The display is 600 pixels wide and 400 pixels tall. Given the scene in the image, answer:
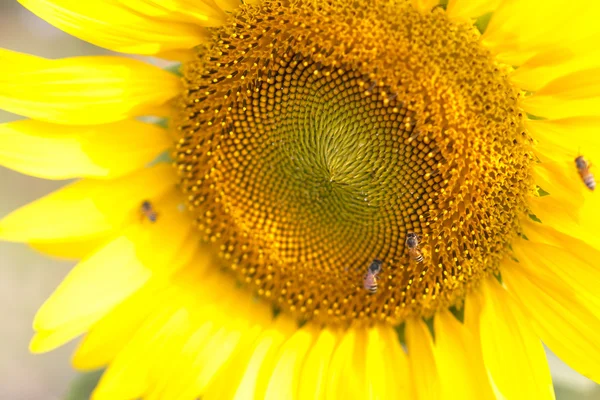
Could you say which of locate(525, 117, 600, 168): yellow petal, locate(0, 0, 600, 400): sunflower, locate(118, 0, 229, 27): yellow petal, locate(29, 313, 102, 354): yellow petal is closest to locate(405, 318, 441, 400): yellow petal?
locate(0, 0, 600, 400): sunflower

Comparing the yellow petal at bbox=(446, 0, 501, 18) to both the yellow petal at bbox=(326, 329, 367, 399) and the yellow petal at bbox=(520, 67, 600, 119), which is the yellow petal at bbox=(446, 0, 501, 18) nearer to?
the yellow petal at bbox=(520, 67, 600, 119)

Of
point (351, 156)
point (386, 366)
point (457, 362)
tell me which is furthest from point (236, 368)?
point (351, 156)

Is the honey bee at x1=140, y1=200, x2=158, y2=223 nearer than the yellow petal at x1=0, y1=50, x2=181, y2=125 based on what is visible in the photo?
No

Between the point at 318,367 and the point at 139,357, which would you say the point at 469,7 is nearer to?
the point at 318,367

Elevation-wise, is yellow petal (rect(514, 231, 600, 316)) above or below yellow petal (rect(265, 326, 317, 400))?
above

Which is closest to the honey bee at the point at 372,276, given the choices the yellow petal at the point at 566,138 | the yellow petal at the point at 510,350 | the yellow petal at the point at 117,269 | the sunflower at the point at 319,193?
the sunflower at the point at 319,193

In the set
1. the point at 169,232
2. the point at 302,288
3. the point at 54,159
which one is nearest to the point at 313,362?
the point at 302,288

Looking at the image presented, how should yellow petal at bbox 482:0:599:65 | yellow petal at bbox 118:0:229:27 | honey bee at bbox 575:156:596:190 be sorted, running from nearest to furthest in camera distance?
yellow petal at bbox 482:0:599:65 < honey bee at bbox 575:156:596:190 < yellow petal at bbox 118:0:229:27
